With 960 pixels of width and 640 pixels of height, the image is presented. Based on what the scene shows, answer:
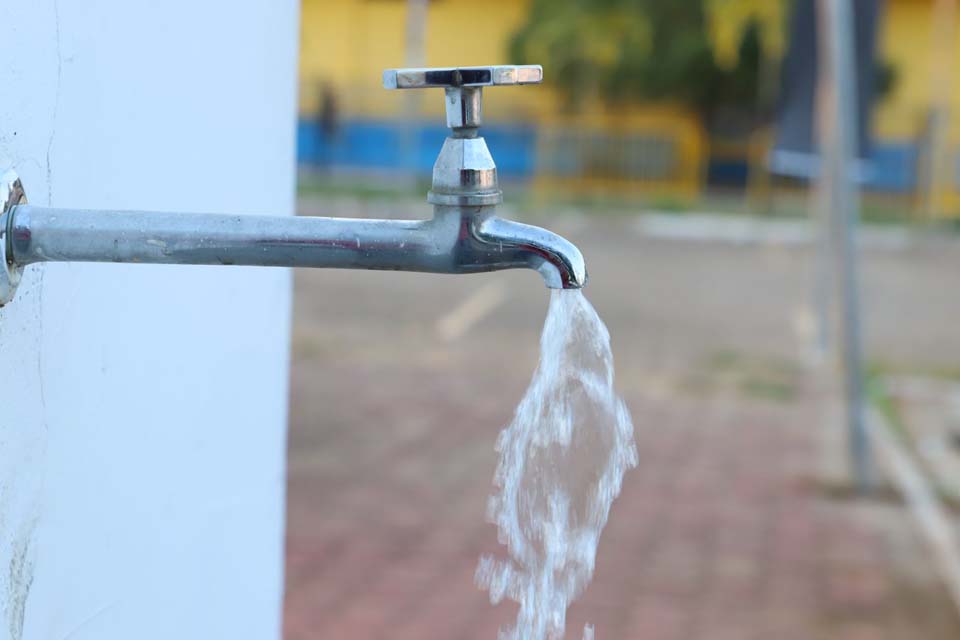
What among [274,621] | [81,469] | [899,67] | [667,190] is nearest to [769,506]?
[274,621]

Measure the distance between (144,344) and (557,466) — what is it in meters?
0.32

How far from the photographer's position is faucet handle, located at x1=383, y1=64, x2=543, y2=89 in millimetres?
744

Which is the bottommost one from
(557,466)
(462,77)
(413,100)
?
→ (557,466)

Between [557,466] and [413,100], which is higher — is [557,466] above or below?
below

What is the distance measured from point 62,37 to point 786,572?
382 centimetres

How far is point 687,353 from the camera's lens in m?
8.03

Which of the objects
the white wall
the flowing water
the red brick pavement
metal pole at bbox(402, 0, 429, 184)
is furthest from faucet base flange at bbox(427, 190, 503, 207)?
metal pole at bbox(402, 0, 429, 184)

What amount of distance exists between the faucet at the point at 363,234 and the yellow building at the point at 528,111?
55.3 feet

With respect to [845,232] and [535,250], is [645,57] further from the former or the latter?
[535,250]

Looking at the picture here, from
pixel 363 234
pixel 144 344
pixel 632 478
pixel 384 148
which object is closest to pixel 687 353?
pixel 632 478

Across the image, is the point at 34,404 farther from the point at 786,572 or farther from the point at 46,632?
the point at 786,572

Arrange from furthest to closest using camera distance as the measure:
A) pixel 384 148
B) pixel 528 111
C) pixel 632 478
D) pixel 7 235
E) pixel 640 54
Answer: pixel 384 148
pixel 528 111
pixel 640 54
pixel 632 478
pixel 7 235

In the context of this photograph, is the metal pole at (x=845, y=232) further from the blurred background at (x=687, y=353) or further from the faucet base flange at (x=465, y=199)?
the faucet base flange at (x=465, y=199)

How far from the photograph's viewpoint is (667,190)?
18312mm
